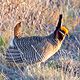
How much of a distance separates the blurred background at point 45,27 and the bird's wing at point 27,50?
0.51 feet

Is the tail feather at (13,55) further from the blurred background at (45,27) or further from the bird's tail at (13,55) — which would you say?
the blurred background at (45,27)

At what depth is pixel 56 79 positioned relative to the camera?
501 cm

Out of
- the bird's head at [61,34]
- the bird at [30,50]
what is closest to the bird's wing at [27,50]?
the bird at [30,50]

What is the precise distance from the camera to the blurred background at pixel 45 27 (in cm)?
539

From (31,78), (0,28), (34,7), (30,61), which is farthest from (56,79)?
(34,7)

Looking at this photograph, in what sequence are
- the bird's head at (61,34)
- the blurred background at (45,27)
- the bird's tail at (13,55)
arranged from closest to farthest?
the blurred background at (45,27)
the bird's tail at (13,55)
the bird's head at (61,34)

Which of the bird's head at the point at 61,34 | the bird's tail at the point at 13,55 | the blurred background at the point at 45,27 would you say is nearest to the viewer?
the blurred background at the point at 45,27

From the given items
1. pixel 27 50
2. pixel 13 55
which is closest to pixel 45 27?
pixel 27 50

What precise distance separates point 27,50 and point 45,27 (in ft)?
5.49

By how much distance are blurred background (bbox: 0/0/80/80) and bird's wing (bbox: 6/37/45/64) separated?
0.16 meters

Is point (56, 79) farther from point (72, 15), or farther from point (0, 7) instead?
point (72, 15)

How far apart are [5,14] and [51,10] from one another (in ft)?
3.31

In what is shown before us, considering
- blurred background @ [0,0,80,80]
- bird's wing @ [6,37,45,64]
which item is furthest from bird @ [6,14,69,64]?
blurred background @ [0,0,80,80]

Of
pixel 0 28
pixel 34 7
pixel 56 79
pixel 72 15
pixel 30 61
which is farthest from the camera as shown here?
pixel 72 15
